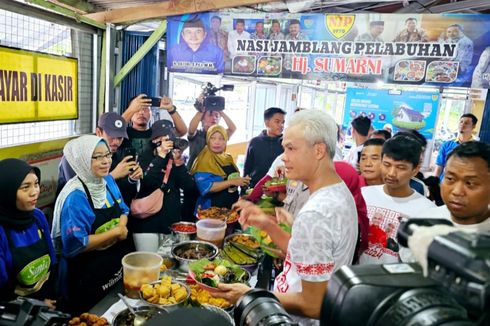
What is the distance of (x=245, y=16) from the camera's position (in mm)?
3816

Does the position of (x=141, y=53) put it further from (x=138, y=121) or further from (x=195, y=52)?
(x=138, y=121)

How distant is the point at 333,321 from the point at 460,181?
106cm

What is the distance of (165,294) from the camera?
1.63 m

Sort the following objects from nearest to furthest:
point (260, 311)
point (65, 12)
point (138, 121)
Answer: point (260, 311) < point (65, 12) < point (138, 121)

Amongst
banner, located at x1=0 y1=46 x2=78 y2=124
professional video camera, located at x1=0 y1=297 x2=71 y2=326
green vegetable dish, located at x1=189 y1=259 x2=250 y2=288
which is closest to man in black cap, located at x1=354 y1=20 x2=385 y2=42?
green vegetable dish, located at x1=189 y1=259 x2=250 y2=288

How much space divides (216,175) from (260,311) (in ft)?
7.71

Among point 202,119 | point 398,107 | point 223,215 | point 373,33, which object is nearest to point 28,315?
point 223,215

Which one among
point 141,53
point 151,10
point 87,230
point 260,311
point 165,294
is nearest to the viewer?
point 260,311

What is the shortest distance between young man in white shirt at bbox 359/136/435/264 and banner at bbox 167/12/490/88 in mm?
1776

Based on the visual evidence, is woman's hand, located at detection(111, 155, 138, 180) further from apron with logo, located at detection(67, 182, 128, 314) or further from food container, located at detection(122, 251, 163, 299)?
food container, located at detection(122, 251, 163, 299)

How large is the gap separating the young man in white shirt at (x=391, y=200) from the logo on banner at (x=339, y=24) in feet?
6.21

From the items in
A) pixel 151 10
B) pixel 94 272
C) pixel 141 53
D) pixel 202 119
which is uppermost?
pixel 151 10

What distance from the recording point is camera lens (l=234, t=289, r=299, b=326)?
848 mm

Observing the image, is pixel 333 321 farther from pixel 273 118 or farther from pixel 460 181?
pixel 273 118
